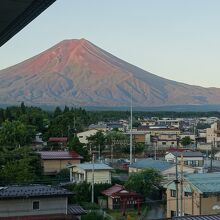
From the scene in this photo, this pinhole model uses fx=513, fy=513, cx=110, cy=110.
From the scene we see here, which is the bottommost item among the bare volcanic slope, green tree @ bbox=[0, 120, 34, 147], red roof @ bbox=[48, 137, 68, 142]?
red roof @ bbox=[48, 137, 68, 142]

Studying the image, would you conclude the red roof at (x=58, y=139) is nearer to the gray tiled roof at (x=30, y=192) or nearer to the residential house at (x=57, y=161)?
the residential house at (x=57, y=161)

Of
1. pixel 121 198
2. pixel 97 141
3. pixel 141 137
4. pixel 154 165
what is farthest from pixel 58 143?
pixel 121 198

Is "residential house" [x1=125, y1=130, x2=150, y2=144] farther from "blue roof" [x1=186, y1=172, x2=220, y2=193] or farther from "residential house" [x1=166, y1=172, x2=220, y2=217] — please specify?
"residential house" [x1=166, y1=172, x2=220, y2=217]

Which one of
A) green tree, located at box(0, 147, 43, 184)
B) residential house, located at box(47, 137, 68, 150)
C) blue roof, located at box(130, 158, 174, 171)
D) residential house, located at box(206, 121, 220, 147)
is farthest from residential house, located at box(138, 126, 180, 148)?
green tree, located at box(0, 147, 43, 184)

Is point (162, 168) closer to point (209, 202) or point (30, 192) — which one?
point (209, 202)

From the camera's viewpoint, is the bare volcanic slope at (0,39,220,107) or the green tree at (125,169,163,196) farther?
the bare volcanic slope at (0,39,220,107)

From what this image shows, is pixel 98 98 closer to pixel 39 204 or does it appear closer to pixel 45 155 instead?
pixel 45 155

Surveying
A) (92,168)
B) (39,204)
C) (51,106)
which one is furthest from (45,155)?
(51,106)

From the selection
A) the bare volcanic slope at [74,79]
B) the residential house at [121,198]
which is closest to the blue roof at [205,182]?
the residential house at [121,198]
